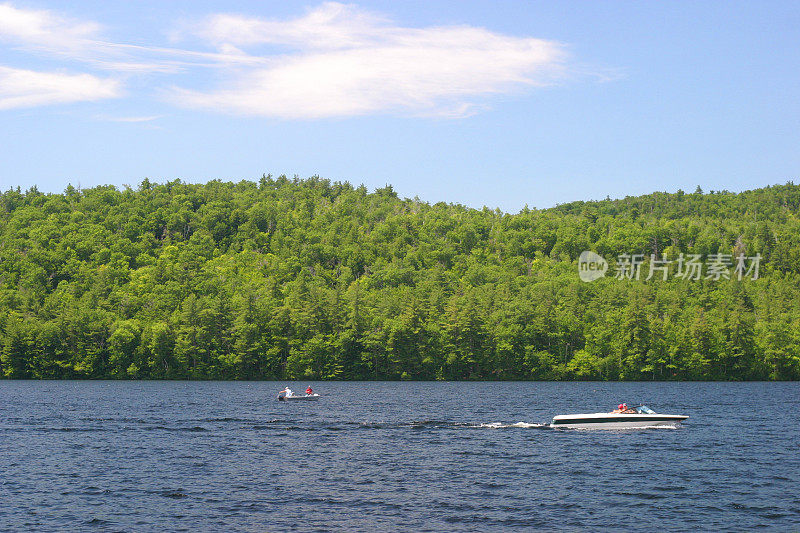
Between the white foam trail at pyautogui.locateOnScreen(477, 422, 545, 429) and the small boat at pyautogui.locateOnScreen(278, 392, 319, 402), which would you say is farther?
the small boat at pyautogui.locateOnScreen(278, 392, 319, 402)

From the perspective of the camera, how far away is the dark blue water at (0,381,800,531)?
3872cm

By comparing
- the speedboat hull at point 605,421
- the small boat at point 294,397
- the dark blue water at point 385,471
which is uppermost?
the speedboat hull at point 605,421

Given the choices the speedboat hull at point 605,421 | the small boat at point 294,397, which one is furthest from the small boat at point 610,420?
the small boat at point 294,397

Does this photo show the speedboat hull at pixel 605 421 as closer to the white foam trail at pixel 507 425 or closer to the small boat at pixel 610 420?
the small boat at pixel 610 420

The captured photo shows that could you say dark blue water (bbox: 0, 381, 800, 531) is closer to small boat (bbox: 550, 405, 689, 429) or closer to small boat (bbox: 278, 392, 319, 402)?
small boat (bbox: 550, 405, 689, 429)

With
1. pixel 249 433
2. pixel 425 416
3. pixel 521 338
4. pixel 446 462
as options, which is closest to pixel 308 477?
pixel 446 462

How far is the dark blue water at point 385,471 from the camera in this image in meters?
38.7

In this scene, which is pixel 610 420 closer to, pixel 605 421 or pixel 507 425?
pixel 605 421

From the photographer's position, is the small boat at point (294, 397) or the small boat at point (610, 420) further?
the small boat at point (294, 397)

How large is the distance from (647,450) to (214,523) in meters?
35.5

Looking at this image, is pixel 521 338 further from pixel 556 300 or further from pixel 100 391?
pixel 100 391

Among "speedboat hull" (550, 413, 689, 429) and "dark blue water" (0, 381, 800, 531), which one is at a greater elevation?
"speedboat hull" (550, 413, 689, 429)

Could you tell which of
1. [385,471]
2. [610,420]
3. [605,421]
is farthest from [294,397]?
[385,471]

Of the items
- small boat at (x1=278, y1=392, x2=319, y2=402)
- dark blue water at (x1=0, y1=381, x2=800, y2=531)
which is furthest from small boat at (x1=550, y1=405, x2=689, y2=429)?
small boat at (x1=278, y1=392, x2=319, y2=402)
